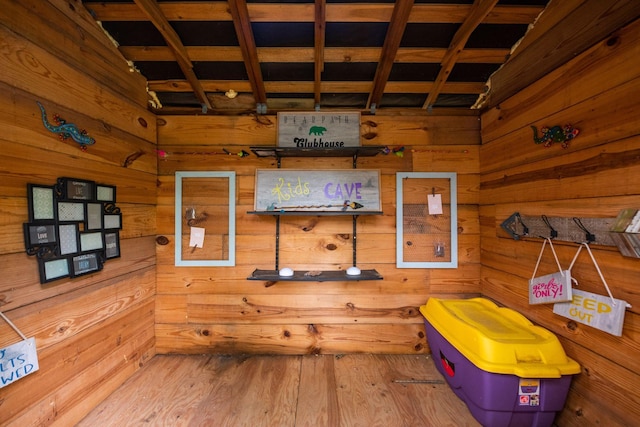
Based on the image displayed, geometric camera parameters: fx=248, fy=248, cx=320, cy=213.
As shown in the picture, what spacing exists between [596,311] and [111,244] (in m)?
2.08

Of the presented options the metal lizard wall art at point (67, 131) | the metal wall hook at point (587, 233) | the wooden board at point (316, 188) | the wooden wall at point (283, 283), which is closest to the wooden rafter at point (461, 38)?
the wooden wall at point (283, 283)

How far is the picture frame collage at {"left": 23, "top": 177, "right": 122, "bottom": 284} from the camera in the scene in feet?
2.98

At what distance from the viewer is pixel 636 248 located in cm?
78

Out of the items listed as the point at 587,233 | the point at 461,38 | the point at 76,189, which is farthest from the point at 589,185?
the point at 76,189

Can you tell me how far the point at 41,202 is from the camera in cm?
92

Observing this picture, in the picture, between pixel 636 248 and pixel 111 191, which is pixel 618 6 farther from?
pixel 111 191

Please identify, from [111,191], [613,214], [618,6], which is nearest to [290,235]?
[111,191]

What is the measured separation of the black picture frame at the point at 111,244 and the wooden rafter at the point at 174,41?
2.91 feet

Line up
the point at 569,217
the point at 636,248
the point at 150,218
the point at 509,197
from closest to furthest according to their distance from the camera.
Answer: the point at 636,248 < the point at 569,217 < the point at 509,197 < the point at 150,218

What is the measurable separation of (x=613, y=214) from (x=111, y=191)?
210cm

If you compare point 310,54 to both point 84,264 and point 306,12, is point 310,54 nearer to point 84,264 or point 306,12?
point 306,12

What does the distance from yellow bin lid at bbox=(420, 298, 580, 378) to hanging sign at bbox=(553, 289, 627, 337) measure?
5.4 inches

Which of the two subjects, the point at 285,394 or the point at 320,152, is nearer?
the point at 285,394

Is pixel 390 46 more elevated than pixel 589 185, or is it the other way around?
pixel 390 46
